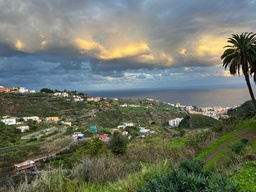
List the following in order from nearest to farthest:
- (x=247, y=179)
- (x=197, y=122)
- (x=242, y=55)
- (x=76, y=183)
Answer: (x=247, y=179) < (x=76, y=183) < (x=242, y=55) < (x=197, y=122)

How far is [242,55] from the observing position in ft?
56.6

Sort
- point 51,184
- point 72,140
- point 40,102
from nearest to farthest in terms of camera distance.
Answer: point 51,184 < point 72,140 < point 40,102

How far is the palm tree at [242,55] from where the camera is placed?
17.1 m

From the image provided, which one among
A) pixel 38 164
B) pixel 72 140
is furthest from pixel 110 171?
pixel 72 140

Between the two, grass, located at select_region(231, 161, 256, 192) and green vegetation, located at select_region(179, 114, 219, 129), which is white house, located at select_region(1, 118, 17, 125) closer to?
green vegetation, located at select_region(179, 114, 219, 129)

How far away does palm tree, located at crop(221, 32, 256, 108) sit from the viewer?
1708cm

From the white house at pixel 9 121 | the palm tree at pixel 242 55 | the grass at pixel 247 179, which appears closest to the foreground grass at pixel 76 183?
the grass at pixel 247 179

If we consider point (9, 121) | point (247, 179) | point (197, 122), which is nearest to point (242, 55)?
point (247, 179)

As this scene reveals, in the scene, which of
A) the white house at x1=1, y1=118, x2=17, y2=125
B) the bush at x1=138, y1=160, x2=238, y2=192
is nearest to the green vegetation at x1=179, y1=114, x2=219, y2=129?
the white house at x1=1, y1=118, x2=17, y2=125

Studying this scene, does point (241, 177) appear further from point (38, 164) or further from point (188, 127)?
point (188, 127)

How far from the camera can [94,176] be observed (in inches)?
243

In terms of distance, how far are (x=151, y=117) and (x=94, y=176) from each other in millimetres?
82939

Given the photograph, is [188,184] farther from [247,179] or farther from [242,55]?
[242,55]

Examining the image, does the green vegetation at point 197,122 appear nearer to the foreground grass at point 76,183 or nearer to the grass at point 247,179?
the grass at point 247,179
